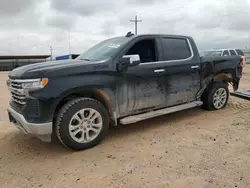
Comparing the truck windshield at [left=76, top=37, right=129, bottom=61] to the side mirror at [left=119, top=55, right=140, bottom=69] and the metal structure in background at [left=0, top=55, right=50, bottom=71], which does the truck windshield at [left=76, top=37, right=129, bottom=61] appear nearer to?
the side mirror at [left=119, top=55, right=140, bottom=69]

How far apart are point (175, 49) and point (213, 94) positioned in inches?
61.2

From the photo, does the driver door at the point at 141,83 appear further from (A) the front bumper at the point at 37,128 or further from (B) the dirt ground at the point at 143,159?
(A) the front bumper at the point at 37,128

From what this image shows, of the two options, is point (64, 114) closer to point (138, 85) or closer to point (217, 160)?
point (138, 85)

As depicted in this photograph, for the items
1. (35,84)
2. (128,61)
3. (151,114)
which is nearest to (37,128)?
(35,84)

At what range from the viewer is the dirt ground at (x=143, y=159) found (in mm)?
2912

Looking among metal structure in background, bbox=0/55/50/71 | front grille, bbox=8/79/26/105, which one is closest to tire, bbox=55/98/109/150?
front grille, bbox=8/79/26/105

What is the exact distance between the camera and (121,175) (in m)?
3.04

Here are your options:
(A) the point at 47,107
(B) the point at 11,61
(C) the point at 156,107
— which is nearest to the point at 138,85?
(C) the point at 156,107

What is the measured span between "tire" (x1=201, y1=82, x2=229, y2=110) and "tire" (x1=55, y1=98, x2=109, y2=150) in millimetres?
2818

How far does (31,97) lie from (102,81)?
3.67 feet

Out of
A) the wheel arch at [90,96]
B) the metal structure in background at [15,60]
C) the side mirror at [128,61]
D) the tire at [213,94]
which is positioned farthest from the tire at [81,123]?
the metal structure in background at [15,60]

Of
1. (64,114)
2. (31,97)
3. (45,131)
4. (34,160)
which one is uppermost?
(31,97)

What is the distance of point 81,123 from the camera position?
3.78 metres

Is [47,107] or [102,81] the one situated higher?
[102,81]
